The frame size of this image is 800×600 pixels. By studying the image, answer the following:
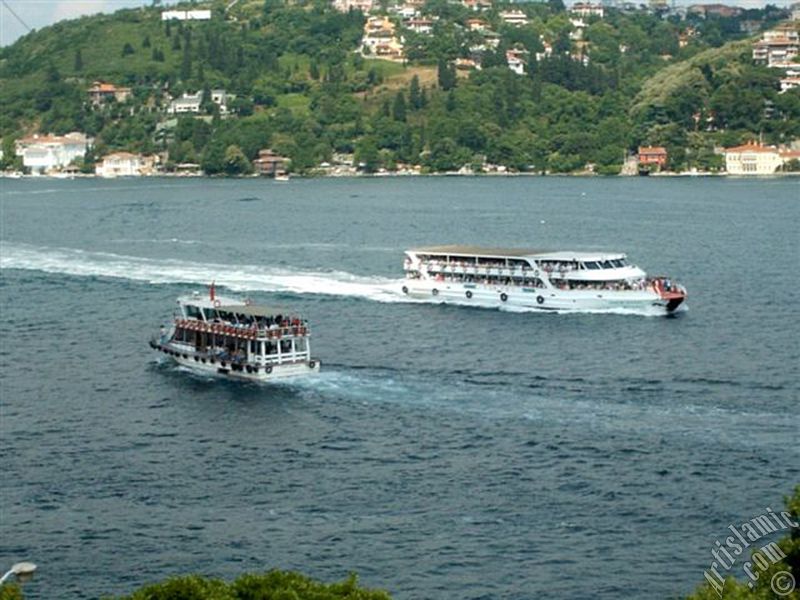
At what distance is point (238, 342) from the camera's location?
55094mm

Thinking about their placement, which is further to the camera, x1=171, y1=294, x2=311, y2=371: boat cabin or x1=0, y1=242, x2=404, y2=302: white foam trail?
x1=0, y1=242, x2=404, y2=302: white foam trail

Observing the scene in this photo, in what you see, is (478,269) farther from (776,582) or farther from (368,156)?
(368,156)

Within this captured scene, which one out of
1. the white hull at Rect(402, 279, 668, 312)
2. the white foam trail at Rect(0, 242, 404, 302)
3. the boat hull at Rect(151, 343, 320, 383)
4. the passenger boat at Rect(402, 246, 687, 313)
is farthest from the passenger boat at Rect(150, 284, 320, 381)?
the white foam trail at Rect(0, 242, 404, 302)

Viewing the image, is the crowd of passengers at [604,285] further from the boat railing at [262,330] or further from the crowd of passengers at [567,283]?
the boat railing at [262,330]

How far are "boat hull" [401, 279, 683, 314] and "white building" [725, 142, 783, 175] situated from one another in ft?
373

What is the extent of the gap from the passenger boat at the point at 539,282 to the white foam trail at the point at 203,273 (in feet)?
6.88

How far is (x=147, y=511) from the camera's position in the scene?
39.8m

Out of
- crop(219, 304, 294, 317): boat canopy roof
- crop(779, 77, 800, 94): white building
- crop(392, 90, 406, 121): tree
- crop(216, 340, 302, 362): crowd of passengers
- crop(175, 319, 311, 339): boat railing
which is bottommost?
crop(216, 340, 302, 362): crowd of passengers

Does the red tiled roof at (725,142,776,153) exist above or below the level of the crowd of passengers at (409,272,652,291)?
above

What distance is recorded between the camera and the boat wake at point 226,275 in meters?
73.1

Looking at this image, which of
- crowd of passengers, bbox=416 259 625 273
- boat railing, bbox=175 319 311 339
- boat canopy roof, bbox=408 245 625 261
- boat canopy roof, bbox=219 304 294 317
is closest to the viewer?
boat railing, bbox=175 319 311 339

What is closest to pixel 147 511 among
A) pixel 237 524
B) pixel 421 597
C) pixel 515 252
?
pixel 237 524

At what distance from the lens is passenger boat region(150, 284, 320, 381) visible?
53.8 m

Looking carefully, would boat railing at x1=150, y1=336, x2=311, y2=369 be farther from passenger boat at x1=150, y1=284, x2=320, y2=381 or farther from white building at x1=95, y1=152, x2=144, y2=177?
white building at x1=95, y1=152, x2=144, y2=177
